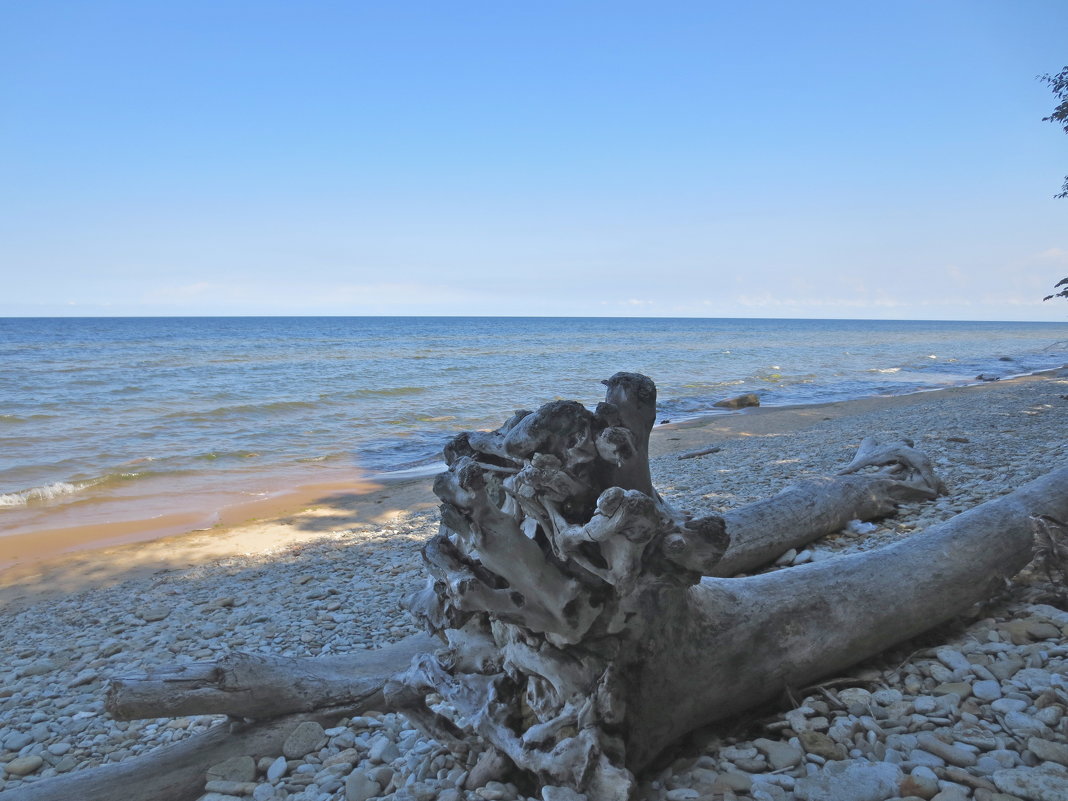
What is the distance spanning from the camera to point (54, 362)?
119 ft

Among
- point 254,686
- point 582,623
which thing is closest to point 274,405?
point 254,686

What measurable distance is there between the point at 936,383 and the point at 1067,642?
96.0 ft

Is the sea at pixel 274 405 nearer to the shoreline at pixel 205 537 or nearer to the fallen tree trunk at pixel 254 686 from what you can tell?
the shoreline at pixel 205 537

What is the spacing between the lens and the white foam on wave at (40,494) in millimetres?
10703

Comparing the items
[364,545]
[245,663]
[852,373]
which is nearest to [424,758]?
[245,663]

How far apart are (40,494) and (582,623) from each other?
470 inches

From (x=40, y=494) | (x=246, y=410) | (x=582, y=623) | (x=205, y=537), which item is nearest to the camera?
(x=582, y=623)

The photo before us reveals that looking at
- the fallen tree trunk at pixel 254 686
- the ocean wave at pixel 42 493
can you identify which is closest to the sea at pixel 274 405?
the ocean wave at pixel 42 493

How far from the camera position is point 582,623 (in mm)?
2562

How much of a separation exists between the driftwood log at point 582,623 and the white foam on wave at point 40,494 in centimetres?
973

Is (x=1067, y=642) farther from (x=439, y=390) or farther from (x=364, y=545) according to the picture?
(x=439, y=390)

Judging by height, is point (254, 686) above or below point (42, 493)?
above

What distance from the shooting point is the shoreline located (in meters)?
7.61

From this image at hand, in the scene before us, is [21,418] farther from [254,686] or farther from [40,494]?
[254,686]
